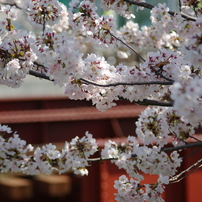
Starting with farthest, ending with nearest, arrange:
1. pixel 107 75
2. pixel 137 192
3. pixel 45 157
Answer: pixel 45 157, pixel 137 192, pixel 107 75

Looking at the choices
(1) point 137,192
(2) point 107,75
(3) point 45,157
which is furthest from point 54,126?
(2) point 107,75

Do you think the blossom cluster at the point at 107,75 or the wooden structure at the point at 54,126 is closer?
the blossom cluster at the point at 107,75

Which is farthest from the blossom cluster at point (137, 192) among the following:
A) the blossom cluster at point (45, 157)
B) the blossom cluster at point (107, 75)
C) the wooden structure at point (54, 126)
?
the wooden structure at point (54, 126)

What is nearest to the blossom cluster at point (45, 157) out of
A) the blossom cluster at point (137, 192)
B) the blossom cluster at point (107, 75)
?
the blossom cluster at point (107, 75)

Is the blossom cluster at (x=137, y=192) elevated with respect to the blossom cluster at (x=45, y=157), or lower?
lower

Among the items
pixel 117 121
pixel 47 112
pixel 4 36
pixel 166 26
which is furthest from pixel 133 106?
pixel 4 36

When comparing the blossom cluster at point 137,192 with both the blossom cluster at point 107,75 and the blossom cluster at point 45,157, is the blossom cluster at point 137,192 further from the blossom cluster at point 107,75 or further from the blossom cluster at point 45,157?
the blossom cluster at point 45,157

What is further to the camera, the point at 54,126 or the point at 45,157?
the point at 54,126

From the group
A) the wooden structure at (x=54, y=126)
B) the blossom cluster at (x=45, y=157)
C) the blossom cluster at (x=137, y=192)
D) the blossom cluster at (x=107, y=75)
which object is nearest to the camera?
the blossom cluster at (x=107, y=75)

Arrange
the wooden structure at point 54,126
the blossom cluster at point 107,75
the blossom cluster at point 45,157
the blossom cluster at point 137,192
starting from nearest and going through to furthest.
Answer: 1. the blossom cluster at point 107,75
2. the blossom cluster at point 137,192
3. the blossom cluster at point 45,157
4. the wooden structure at point 54,126

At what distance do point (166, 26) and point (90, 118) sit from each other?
3473 mm

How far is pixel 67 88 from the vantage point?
2.94 m

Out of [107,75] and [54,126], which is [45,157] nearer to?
[107,75]

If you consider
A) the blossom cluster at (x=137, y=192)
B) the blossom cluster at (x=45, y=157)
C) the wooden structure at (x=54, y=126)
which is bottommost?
the blossom cluster at (x=137, y=192)
